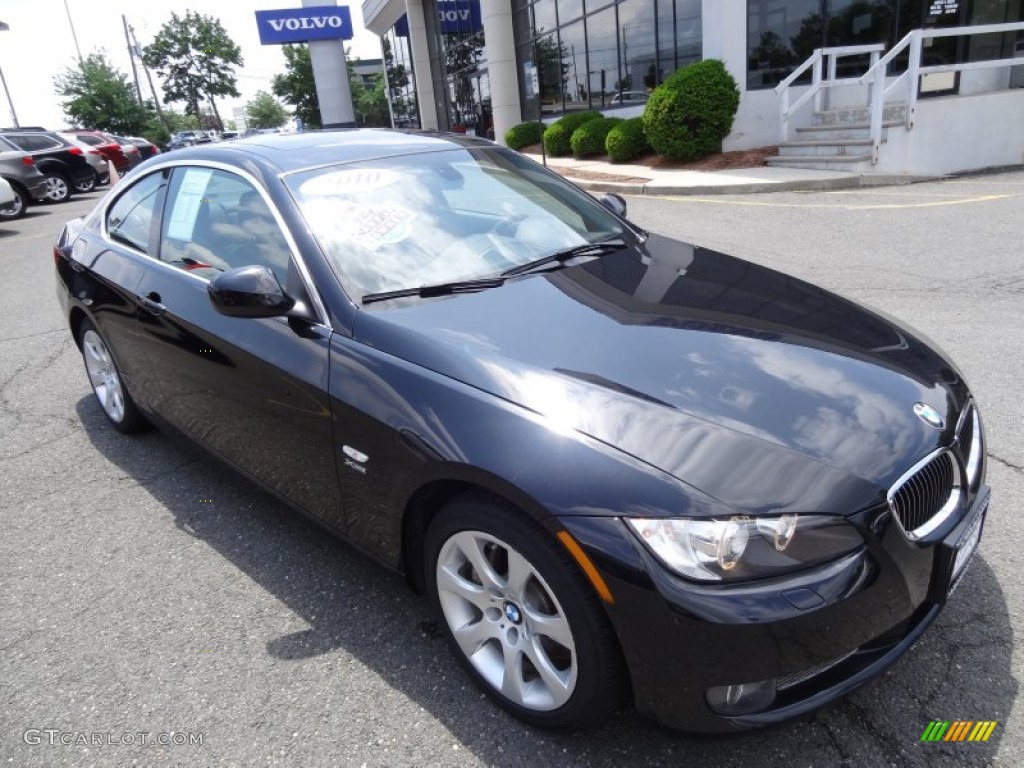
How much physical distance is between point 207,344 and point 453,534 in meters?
1.52

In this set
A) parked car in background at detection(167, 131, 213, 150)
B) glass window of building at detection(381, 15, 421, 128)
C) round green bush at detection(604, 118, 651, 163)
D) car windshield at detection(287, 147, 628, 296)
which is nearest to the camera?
car windshield at detection(287, 147, 628, 296)

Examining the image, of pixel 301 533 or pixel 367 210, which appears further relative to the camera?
pixel 301 533

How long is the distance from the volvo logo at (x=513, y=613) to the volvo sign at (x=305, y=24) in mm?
41598

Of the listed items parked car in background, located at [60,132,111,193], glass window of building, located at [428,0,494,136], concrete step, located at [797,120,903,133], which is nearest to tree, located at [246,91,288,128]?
glass window of building, located at [428,0,494,136]

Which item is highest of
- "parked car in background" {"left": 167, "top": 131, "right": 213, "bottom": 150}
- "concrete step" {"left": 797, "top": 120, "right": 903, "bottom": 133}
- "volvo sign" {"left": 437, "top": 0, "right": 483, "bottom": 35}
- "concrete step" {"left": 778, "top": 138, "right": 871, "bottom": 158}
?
"volvo sign" {"left": 437, "top": 0, "right": 483, "bottom": 35}

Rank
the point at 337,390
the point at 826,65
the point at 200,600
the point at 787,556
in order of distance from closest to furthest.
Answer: the point at 787,556 < the point at 337,390 < the point at 200,600 < the point at 826,65

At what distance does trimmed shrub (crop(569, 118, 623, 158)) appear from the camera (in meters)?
17.0

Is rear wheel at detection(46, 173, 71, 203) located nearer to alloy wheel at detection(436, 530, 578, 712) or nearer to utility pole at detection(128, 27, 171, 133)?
alloy wheel at detection(436, 530, 578, 712)

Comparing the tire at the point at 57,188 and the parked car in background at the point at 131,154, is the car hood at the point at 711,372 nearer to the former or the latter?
the tire at the point at 57,188

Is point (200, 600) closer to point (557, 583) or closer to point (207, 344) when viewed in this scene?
point (207, 344)

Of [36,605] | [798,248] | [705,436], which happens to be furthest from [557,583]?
[798,248]

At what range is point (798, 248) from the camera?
7391 mm

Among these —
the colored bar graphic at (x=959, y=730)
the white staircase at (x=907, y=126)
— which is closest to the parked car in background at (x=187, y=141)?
the white staircase at (x=907, y=126)

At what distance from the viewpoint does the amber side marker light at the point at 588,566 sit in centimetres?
176
